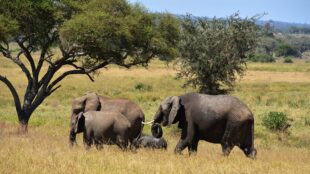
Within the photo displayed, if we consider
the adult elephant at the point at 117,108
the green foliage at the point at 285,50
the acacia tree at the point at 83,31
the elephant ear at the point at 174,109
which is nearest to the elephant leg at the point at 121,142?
the elephant ear at the point at 174,109

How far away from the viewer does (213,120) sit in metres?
15.2

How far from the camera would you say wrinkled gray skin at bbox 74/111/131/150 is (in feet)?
52.5

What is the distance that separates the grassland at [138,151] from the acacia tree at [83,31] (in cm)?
308

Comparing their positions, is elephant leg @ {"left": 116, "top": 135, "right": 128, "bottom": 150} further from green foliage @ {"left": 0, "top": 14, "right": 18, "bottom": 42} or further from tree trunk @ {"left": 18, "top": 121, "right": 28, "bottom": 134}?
green foliage @ {"left": 0, "top": 14, "right": 18, "bottom": 42}

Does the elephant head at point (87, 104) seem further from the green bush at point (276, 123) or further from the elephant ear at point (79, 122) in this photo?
the green bush at point (276, 123)

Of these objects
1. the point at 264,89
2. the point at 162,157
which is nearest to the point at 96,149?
the point at 162,157

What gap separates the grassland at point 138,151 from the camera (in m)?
11.8

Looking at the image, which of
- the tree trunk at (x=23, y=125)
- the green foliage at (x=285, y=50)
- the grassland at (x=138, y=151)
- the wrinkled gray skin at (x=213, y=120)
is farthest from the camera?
the green foliage at (x=285, y=50)

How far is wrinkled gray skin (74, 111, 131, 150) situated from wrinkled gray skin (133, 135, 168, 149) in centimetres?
161

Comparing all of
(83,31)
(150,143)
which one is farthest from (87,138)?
(83,31)

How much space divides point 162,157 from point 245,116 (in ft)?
8.46

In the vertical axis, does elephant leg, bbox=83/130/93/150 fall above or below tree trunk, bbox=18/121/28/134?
above

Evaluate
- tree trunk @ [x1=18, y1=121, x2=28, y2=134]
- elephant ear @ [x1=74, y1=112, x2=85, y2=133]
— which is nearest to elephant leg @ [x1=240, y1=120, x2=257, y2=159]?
elephant ear @ [x1=74, y1=112, x2=85, y2=133]

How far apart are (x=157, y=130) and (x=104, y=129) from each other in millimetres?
1805
